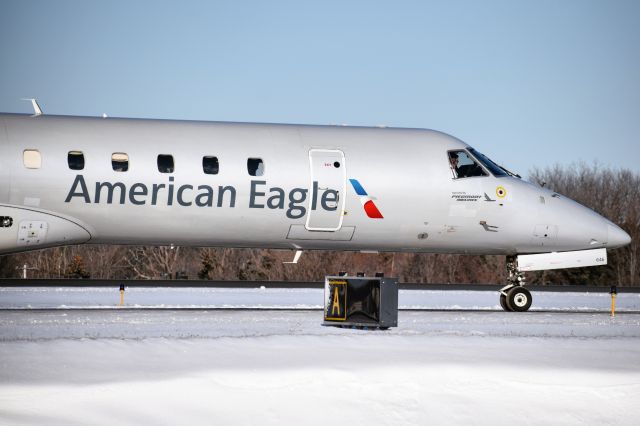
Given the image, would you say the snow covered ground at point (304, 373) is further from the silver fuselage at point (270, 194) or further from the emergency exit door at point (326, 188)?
the emergency exit door at point (326, 188)

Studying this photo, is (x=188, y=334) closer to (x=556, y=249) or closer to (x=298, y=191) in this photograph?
(x=298, y=191)

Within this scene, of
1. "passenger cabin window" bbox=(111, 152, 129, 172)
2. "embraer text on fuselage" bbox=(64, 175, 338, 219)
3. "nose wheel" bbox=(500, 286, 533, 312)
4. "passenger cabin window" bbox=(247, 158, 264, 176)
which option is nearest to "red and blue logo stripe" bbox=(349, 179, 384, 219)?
"embraer text on fuselage" bbox=(64, 175, 338, 219)

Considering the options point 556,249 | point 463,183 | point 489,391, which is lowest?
point 489,391

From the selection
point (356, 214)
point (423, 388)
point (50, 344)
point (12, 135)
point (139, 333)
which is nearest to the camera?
point (423, 388)

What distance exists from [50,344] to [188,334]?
118 inches

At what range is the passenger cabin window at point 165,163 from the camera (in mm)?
22828

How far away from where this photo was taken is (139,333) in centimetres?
1788

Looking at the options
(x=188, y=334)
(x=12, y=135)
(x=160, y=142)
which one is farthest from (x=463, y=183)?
(x=12, y=135)

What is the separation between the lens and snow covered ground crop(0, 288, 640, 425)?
12203mm

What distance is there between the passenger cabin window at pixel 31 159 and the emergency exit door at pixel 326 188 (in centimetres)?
638

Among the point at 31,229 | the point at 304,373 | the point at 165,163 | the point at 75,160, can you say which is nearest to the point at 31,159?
the point at 75,160

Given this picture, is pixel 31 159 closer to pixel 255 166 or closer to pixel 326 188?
pixel 255 166

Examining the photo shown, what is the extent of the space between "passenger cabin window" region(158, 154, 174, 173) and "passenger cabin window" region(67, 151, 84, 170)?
178 cm

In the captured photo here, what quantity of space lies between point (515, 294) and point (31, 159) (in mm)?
12648
